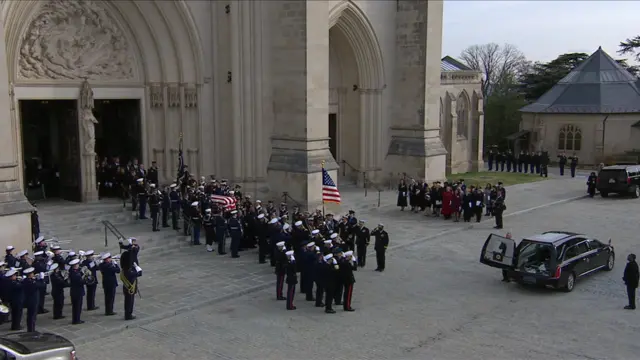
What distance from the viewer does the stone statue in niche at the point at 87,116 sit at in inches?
851

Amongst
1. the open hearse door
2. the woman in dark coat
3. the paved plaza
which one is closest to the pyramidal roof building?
the woman in dark coat

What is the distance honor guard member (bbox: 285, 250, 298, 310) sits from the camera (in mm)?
13734

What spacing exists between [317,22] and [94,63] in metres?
7.74

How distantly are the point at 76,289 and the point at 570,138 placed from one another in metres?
40.2

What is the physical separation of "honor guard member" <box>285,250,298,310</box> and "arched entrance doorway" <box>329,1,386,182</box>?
15.8 metres

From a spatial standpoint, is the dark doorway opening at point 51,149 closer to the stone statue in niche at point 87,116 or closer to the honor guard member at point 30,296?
the stone statue in niche at point 87,116

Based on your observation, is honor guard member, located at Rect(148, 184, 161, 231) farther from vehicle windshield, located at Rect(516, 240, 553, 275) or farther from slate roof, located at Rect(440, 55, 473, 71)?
slate roof, located at Rect(440, 55, 473, 71)

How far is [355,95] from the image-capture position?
2989 cm

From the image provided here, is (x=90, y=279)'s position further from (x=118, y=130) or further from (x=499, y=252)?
(x=118, y=130)

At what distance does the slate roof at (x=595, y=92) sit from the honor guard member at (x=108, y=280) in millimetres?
39228

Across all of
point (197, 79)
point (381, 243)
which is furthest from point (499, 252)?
point (197, 79)

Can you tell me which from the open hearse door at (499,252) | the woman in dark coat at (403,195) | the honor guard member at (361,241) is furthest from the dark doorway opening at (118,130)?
the open hearse door at (499,252)

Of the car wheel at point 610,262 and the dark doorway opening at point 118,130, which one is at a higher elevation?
the dark doorway opening at point 118,130

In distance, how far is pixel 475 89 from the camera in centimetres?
4041
